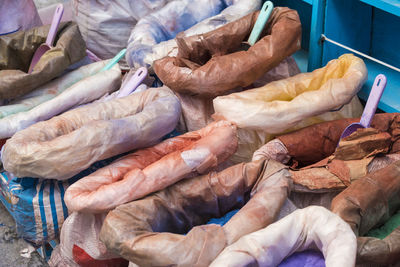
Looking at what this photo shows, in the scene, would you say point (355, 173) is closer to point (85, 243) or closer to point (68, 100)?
point (85, 243)

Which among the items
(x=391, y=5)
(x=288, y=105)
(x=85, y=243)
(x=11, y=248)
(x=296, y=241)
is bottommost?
(x=11, y=248)

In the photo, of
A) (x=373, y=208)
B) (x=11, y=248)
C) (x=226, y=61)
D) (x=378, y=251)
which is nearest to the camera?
(x=378, y=251)

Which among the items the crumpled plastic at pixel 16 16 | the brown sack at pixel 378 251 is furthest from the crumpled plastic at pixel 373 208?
the crumpled plastic at pixel 16 16

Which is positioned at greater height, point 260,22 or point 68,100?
point 260,22

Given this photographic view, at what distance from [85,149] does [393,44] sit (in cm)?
118

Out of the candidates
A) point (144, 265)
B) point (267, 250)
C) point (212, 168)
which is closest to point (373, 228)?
point (267, 250)

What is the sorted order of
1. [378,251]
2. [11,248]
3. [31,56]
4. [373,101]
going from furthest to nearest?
[31,56] → [11,248] → [373,101] → [378,251]

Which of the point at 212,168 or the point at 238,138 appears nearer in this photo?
the point at 212,168

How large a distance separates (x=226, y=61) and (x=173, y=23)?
1.94 feet

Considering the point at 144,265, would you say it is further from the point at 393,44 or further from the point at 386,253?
the point at 393,44

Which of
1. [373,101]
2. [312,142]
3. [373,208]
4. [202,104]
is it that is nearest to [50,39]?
[202,104]

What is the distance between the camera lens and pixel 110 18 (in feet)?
7.53

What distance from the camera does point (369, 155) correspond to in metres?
1.41

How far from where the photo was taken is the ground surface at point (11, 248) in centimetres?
185
